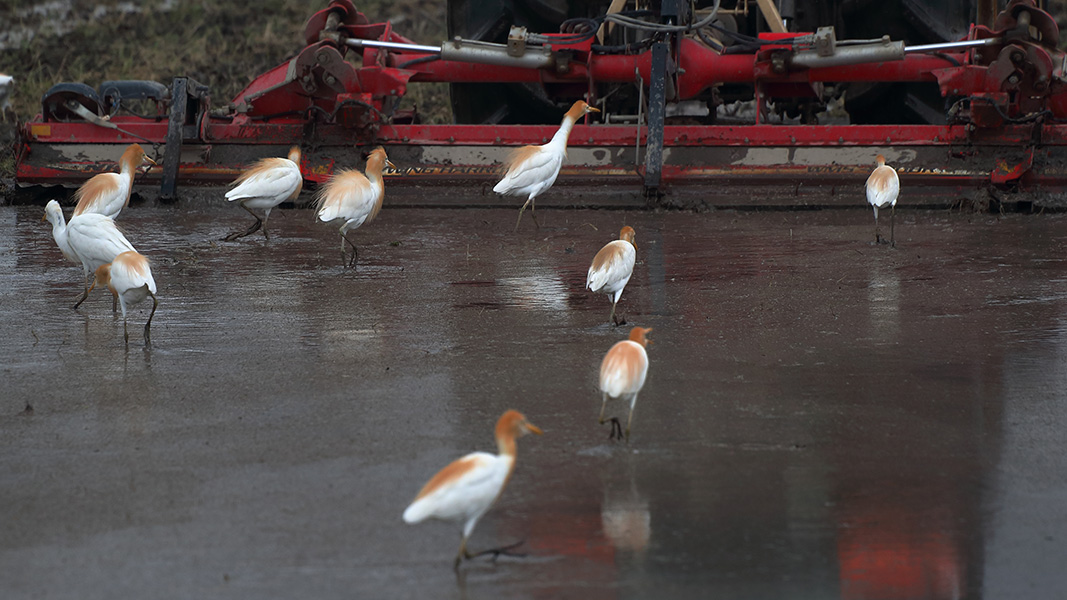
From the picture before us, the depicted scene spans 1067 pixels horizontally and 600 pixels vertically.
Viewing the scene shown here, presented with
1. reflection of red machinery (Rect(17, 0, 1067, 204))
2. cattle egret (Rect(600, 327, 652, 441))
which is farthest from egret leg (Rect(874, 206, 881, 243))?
cattle egret (Rect(600, 327, 652, 441))

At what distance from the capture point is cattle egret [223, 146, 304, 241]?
8.50 metres

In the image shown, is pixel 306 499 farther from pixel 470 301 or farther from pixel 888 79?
pixel 888 79

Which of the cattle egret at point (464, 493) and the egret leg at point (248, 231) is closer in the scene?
the cattle egret at point (464, 493)

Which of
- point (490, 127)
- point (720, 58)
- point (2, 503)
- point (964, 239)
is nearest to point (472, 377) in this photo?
point (2, 503)

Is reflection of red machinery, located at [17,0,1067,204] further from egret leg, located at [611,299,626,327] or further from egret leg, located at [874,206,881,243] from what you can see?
egret leg, located at [611,299,626,327]

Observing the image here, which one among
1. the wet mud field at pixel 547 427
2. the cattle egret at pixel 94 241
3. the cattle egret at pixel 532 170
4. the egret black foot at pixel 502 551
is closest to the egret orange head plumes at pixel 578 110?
the cattle egret at pixel 532 170

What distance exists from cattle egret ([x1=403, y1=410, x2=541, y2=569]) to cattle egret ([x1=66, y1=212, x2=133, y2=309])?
3583 millimetres

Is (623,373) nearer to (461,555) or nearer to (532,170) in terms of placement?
(461,555)

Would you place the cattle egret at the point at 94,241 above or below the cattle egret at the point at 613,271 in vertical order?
above

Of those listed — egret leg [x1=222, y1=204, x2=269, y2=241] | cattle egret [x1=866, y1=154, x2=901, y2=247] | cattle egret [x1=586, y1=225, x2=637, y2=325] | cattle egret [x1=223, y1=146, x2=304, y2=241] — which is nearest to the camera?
cattle egret [x1=586, y1=225, x2=637, y2=325]

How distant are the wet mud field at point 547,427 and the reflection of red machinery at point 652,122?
1942 mm

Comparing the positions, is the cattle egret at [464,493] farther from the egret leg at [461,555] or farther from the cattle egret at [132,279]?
the cattle egret at [132,279]

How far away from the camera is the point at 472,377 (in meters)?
5.20

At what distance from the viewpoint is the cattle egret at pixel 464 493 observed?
10.6 feet
